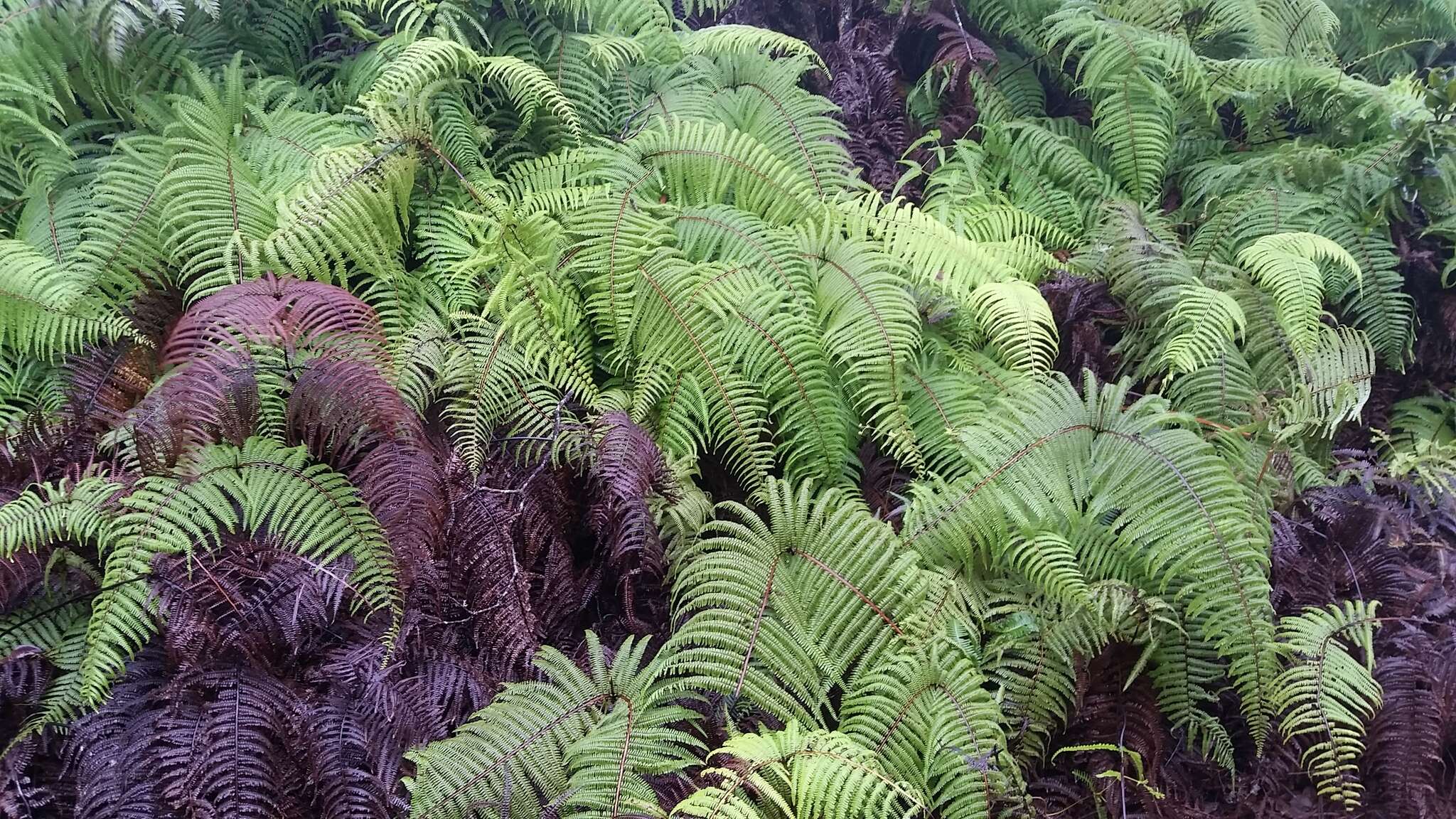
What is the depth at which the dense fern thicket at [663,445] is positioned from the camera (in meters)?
1.92

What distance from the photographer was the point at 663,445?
2.41 metres

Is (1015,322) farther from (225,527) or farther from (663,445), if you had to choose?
(225,527)

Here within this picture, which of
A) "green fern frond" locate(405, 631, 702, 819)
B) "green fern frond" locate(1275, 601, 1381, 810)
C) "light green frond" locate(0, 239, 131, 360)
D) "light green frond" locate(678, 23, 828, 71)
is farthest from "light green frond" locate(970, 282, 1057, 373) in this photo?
"light green frond" locate(0, 239, 131, 360)

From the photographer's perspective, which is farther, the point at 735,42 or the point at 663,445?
the point at 735,42

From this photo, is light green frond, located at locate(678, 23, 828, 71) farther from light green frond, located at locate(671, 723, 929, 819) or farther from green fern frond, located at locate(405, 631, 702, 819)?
light green frond, located at locate(671, 723, 929, 819)

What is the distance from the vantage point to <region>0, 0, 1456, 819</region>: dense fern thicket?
75.4 inches

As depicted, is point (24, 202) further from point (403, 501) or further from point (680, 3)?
point (680, 3)

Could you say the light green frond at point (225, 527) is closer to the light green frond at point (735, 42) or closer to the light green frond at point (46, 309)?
the light green frond at point (46, 309)

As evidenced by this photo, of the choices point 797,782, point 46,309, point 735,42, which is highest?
point 735,42

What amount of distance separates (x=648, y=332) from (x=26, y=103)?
1.95 meters

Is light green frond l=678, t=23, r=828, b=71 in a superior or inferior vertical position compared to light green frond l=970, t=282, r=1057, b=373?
superior

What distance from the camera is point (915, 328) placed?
2578mm

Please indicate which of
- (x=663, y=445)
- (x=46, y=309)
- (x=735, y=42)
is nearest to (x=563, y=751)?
(x=663, y=445)

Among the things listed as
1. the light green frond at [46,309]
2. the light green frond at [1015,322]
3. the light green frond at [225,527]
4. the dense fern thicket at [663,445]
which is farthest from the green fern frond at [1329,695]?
the light green frond at [46,309]
